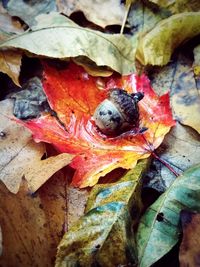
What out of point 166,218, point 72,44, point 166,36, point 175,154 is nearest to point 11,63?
point 72,44

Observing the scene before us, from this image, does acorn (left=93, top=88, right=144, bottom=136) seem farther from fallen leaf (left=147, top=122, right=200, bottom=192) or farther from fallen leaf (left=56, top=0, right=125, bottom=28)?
fallen leaf (left=56, top=0, right=125, bottom=28)

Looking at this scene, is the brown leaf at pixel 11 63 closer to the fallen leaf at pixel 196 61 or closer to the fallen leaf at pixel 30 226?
the fallen leaf at pixel 30 226

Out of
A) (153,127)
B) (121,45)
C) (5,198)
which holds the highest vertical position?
(121,45)

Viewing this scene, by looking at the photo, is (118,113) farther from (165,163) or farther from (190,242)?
(190,242)

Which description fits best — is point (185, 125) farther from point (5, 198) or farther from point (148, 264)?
point (5, 198)

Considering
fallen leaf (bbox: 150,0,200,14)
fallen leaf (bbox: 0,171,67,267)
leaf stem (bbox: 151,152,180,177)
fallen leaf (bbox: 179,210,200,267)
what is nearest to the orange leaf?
leaf stem (bbox: 151,152,180,177)

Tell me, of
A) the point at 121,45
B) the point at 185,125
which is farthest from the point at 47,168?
the point at 121,45

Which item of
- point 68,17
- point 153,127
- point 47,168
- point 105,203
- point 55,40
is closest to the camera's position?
point 105,203
